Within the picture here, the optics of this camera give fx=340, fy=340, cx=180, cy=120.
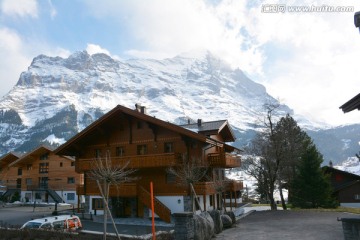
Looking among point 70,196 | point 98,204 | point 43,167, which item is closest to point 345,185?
point 98,204

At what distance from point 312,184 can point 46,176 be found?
4269cm

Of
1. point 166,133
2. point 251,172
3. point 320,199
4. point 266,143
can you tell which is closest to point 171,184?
point 166,133

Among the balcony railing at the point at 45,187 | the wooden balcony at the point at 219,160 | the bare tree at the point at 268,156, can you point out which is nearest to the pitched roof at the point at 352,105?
the wooden balcony at the point at 219,160

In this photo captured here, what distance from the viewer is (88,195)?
32.8 meters

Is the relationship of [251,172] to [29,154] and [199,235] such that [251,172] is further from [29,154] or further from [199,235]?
[29,154]

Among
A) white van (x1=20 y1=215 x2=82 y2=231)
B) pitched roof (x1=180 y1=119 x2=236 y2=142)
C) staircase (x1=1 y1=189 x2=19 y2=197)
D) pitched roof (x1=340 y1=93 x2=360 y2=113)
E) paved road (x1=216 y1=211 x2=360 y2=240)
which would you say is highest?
pitched roof (x1=180 y1=119 x2=236 y2=142)

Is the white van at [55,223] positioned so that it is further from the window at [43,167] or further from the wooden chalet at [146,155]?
the window at [43,167]

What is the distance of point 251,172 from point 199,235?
2366 centimetres

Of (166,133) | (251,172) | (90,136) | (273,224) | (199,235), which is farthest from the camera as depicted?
(251,172)

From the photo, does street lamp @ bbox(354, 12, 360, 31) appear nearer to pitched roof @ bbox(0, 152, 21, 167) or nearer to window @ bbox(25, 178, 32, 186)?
window @ bbox(25, 178, 32, 186)

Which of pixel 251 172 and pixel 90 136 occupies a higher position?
pixel 90 136

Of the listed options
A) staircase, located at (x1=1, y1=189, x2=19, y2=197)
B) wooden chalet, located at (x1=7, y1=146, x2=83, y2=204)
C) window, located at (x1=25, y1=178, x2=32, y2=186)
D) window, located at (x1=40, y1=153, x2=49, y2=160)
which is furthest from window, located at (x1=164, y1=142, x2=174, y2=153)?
staircase, located at (x1=1, y1=189, x2=19, y2=197)

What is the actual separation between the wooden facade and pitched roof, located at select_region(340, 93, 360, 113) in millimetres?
51286

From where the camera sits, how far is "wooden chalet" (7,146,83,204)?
56969 mm
